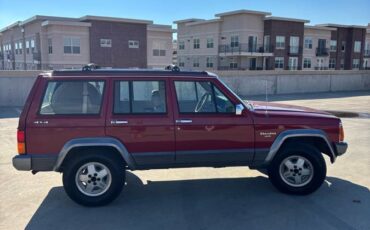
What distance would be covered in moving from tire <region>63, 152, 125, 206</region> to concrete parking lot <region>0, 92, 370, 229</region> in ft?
0.54

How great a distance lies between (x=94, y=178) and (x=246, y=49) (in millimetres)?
46280

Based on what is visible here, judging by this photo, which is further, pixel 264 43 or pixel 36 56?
pixel 264 43

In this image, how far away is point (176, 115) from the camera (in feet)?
17.0

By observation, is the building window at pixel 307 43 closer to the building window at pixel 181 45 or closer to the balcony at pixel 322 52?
the balcony at pixel 322 52

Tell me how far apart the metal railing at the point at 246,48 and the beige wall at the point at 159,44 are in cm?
931

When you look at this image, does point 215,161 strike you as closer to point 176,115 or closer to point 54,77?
point 176,115

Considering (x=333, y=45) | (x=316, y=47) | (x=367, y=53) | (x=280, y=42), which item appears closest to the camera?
(x=280, y=42)

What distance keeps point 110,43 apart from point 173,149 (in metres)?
38.8

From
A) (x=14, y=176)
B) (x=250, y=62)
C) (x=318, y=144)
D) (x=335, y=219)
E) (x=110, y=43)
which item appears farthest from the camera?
(x=250, y=62)

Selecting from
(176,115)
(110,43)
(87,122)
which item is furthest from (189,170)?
(110,43)

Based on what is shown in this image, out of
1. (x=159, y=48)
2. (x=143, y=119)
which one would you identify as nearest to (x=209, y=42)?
(x=159, y=48)

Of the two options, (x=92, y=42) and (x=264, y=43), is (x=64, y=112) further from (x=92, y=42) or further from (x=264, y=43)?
(x=264, y=43)

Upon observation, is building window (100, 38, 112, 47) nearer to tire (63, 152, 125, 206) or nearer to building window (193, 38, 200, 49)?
building window (193, 38, 200, 49)

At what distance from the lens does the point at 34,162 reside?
4.91 meters
